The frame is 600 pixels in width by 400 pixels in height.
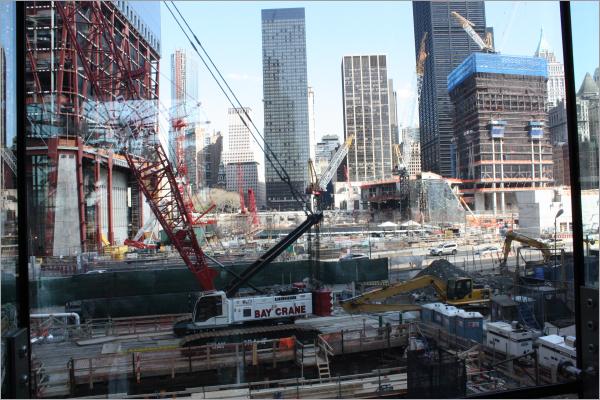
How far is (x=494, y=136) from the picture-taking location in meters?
5.83

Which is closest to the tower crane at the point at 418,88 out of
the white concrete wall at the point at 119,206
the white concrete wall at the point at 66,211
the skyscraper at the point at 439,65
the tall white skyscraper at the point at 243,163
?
the skyscraper at the point at 439,65

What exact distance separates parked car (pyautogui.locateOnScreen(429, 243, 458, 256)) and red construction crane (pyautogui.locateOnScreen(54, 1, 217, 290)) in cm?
359

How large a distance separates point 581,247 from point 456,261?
637 cm

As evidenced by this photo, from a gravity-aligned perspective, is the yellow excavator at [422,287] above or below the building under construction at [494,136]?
below

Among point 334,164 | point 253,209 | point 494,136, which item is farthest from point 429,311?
point 253,209

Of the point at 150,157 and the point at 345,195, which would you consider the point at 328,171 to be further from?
the point at 150,157

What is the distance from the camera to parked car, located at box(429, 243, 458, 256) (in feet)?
22.3

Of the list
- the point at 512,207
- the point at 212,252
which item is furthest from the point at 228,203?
the point at 512,207

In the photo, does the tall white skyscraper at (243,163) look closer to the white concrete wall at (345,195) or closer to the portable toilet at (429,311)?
the white concrete wall at (345,195)

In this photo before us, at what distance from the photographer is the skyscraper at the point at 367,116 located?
452cm

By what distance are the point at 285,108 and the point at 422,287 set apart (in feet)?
10.2

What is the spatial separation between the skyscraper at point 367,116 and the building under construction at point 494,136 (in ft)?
3.29

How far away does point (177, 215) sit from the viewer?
642cm

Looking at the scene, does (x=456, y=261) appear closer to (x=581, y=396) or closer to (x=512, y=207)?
(x=512, y=207)
